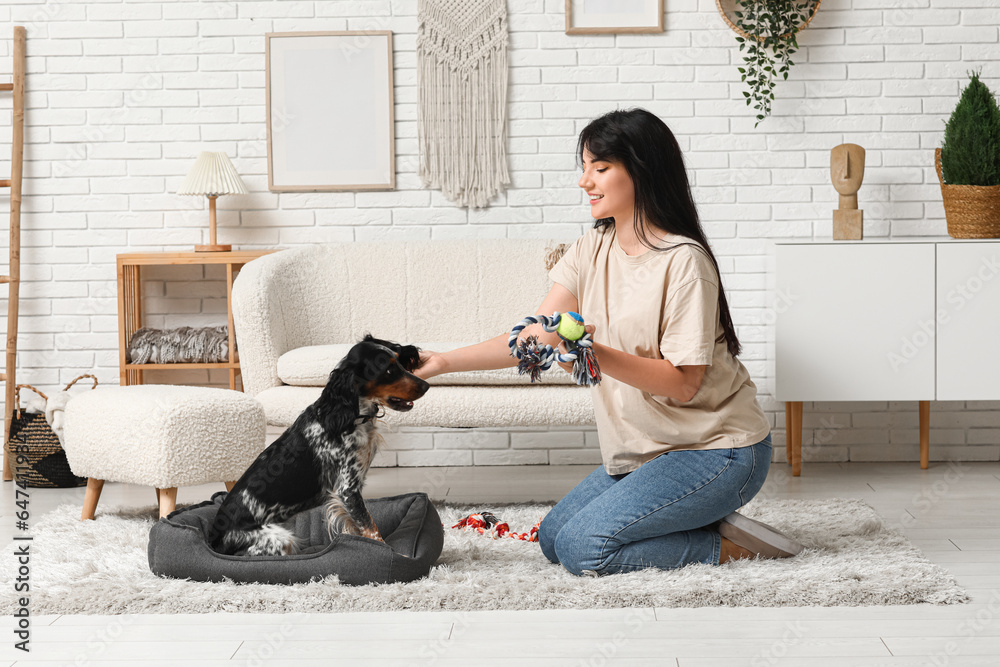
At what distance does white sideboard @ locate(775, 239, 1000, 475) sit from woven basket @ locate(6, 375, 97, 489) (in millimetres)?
2738

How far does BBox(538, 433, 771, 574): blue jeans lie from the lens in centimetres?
212

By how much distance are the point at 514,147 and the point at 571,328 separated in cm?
216

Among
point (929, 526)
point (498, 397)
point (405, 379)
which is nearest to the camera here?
point (405, 379)

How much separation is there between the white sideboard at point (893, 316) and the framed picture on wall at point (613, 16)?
110 centimetres

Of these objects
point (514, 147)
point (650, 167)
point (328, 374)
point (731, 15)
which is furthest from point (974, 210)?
point (328, 374)

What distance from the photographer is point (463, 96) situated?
3797 millimetres

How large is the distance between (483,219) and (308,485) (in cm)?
197

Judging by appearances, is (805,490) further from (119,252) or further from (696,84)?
(119,252)

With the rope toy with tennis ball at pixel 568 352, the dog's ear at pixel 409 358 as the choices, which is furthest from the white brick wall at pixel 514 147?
the rope toy with tennis ball at pixel 568 352

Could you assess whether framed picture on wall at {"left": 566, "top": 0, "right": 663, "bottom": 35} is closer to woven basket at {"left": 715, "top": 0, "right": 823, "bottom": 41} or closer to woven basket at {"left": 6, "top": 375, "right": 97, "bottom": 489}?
woven basket at {"left": 715, "top": 0, "right": 823, "bottom": 41}

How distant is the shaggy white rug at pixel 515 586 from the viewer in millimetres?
2021

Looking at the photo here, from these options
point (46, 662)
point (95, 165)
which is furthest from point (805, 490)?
point (95, 165)

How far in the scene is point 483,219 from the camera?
3881mm

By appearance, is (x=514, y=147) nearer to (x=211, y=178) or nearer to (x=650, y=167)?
(x=211, y=178)
